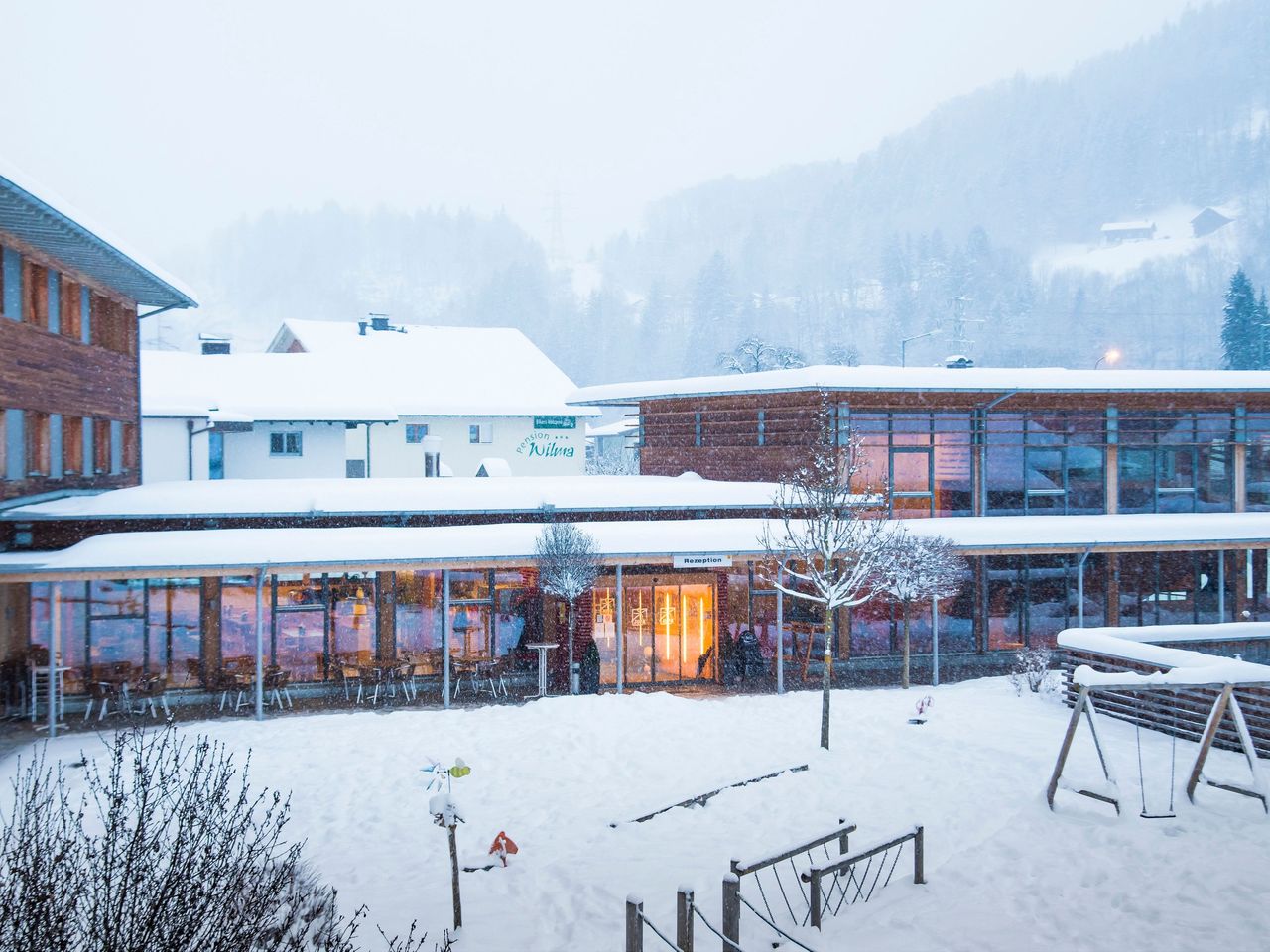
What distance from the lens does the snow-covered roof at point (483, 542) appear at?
14336 millimetres

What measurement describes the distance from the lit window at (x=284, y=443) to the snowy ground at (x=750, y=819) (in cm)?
1717

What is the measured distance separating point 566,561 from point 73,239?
9177mm

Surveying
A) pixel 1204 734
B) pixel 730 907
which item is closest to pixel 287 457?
pixel 730 907

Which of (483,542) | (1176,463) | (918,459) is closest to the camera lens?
(483,542)

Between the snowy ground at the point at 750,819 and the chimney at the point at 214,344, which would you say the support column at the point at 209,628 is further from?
the chimney at the point at 214,344

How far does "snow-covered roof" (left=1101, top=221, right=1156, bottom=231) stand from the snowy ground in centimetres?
15031

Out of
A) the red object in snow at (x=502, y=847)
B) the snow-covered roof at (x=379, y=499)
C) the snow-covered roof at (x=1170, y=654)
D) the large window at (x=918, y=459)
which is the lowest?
the red object in snow at (x=502, y=847)

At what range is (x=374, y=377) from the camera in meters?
37.1

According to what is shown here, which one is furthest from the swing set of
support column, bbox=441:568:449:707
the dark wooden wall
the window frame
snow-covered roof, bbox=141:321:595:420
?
the window frame

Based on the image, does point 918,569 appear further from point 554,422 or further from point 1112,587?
point 554,422

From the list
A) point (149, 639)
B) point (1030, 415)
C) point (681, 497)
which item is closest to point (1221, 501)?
point (1030, 415)

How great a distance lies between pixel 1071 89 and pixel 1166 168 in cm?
3181

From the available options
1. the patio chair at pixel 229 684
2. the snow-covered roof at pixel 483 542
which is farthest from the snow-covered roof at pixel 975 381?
the patio chair at pixel 229 684

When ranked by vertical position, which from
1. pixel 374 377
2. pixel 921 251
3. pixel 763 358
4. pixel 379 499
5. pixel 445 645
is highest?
pixel 921 251
